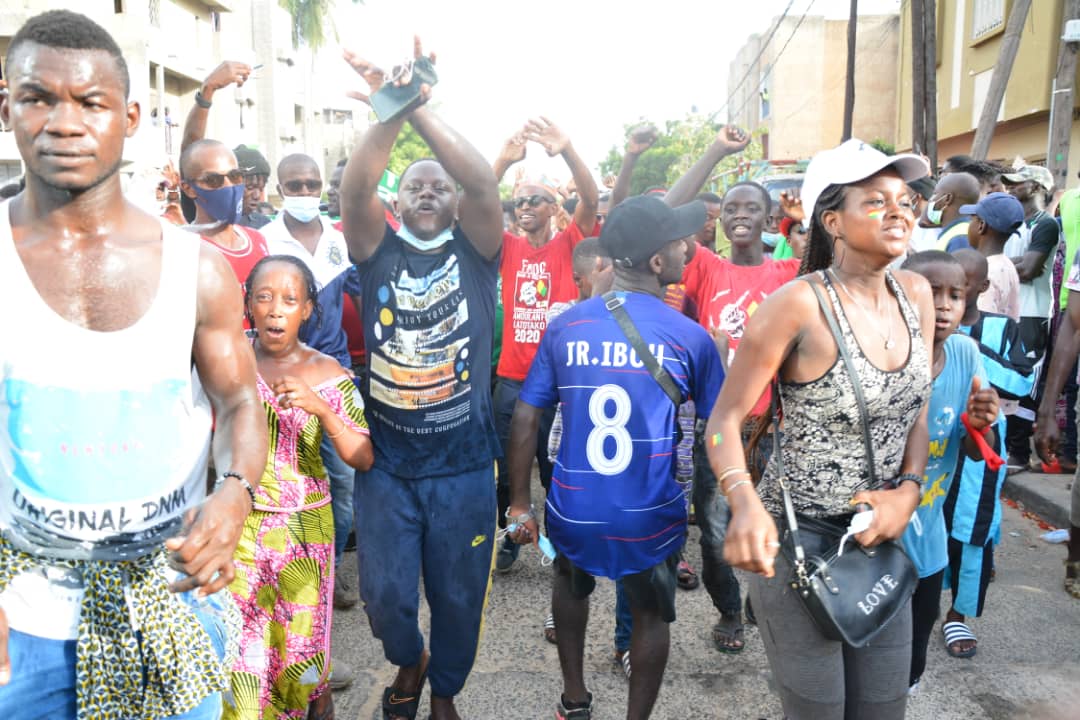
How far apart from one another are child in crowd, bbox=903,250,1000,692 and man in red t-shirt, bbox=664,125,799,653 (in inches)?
39.2

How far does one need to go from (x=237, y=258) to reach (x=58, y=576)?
2.52 meters

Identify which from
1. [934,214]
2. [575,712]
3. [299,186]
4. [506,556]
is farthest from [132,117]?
[934,214]

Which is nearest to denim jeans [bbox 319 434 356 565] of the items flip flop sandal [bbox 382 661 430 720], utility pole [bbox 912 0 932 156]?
flip flop sandal [bbox 382 661 430 720]

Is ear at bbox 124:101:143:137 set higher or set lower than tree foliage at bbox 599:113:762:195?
lower

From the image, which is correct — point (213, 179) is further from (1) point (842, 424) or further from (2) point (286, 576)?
(1) point (842, 424)

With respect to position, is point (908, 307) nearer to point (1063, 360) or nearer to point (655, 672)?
point (655, 672)

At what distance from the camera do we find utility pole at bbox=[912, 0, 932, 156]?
13156mm

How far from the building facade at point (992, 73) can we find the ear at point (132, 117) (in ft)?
42.3

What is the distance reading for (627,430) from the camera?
10.8 ft

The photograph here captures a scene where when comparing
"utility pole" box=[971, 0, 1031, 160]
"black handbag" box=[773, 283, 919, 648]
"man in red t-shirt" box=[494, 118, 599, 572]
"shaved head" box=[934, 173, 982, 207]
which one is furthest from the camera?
"utility pole" box=[971, 0, 1031, 160]

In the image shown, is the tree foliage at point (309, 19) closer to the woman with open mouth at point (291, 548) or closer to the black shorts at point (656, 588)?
the woman with open mouth at point (291, 548)

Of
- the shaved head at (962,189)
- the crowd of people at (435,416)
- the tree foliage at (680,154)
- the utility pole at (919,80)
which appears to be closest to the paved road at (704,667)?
the crowd of people at (435,416)

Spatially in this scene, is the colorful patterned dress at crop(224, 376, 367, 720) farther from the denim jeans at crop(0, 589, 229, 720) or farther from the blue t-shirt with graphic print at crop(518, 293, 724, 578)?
the denim jeans at crop(0, 589, 229, 720)

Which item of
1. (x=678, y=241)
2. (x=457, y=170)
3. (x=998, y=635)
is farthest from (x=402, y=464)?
(x=998, y=635)
